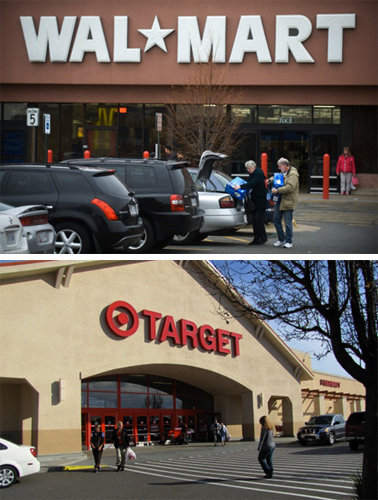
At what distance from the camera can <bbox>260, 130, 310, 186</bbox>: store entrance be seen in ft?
109

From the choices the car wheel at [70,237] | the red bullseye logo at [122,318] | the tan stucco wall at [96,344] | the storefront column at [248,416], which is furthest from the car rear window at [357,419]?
the car wheel at [70,237]

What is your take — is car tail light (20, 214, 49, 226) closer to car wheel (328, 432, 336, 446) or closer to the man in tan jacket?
the man in tan jacket

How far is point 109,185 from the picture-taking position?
11656 millimetres

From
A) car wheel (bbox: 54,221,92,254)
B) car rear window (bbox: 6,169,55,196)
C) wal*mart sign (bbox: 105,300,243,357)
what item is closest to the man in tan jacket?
car wheel (bbox: 54,221,92,254)

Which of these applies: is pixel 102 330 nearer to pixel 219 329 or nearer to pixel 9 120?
pixel 219 329

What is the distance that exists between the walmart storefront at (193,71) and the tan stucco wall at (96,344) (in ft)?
28.4

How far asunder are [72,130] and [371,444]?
1084 inches

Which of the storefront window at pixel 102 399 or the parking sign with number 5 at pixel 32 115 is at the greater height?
the parking sign with number 5 at pixel 32 115

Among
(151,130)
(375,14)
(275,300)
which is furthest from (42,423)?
(375,14)

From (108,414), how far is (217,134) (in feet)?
39.7

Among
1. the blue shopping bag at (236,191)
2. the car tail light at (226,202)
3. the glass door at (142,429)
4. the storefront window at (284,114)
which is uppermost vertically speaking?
the storefront window at (284,114)

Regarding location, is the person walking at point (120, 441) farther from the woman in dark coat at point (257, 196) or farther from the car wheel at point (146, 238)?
the woman in dark coat at point (257, 196)

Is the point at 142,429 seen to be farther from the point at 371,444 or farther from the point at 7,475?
the point at 371,444

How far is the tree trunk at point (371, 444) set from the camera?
9133 mm
